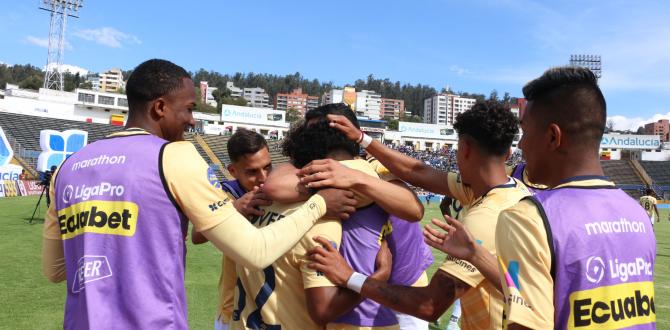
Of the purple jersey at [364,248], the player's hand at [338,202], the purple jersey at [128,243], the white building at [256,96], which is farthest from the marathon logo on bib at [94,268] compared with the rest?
the white building at [256,96]

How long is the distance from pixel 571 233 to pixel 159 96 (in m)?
1.86

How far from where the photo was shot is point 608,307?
1.68m

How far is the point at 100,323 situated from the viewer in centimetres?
219

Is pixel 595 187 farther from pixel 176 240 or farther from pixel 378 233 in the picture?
pixel 176 240

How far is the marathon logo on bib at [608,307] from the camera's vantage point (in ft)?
5.43

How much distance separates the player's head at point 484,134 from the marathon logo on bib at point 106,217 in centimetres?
164

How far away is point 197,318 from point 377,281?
5.18 metres

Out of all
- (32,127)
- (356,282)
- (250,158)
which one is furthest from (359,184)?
(32,127)

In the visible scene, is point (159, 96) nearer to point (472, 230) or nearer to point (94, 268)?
point (94, 268)

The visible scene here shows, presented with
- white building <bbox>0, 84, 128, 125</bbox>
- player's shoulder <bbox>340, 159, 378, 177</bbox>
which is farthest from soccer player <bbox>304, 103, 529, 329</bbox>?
white building <bbox>0, 84, 128, 125</bbox>

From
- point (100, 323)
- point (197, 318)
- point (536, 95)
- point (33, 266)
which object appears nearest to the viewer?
point (536, 95)

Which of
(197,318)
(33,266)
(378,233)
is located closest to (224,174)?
(33,266)

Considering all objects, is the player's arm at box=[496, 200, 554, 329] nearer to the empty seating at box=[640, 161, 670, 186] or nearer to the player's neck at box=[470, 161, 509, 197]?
the player's neck at box=[470, 161, 509, 197]

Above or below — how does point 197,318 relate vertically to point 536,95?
below
